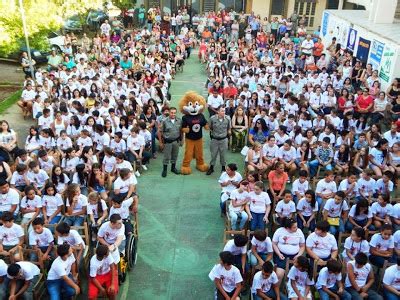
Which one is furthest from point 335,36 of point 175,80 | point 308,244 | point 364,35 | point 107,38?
point 308,244

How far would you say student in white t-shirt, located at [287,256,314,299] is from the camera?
19.9 feet

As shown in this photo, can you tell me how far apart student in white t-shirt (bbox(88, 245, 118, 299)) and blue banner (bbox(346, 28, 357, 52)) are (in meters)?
14.0

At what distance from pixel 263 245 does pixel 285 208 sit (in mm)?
1207

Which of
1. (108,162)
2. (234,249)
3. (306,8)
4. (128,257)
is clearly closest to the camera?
(234,249)

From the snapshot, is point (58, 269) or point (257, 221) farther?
point (257, 221)

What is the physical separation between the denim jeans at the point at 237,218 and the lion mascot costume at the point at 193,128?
299 centimetres

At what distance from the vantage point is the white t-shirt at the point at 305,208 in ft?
25.5

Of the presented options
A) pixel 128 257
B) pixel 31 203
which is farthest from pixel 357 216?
pixel 31 203

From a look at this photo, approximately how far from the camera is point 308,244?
6770 millimetres

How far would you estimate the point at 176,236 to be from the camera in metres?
8.31

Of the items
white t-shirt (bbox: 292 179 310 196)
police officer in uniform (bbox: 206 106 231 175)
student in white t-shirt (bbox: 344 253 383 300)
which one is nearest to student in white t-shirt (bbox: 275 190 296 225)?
white t-shirt (bbox: 292 179 310 196)

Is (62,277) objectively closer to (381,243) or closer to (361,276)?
(361,276)

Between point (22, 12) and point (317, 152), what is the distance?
32.8 feet

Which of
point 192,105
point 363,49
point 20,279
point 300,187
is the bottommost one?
point 20,279
